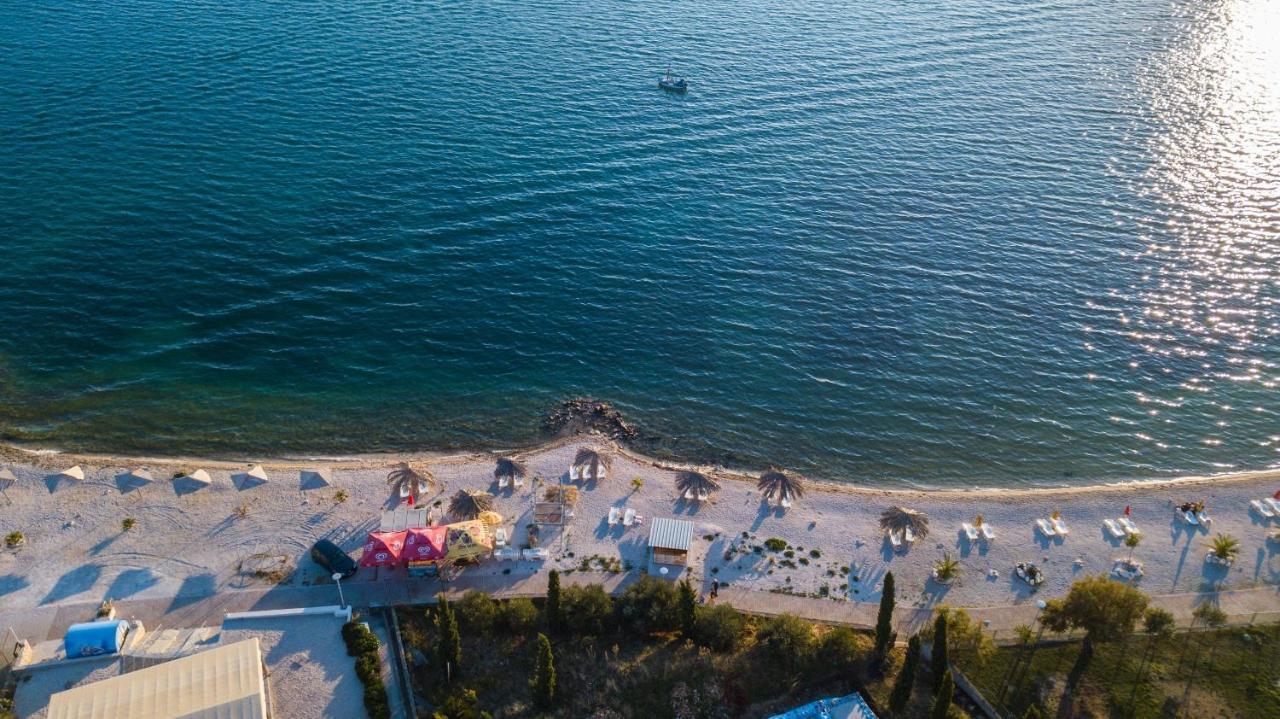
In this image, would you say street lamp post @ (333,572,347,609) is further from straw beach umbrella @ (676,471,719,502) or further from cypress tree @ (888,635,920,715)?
cypress tree @ (888,635,920,715)

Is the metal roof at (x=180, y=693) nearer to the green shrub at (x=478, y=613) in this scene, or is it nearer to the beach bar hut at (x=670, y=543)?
the green shrub at (x=478, y=613)

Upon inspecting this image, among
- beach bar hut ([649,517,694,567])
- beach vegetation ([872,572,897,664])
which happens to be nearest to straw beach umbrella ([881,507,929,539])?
beach vegetation ([872,572,897,664])

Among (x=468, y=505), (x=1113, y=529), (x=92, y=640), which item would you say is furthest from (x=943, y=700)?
(x=92, y=640)

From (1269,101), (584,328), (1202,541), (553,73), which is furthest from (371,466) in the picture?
(1269,101)

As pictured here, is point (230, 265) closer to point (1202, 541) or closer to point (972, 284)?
point (972, 284)

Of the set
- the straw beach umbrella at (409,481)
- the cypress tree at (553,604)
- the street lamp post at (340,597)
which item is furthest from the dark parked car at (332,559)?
the cypress tree at (553,604)

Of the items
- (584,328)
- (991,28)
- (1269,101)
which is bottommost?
(584,328)
